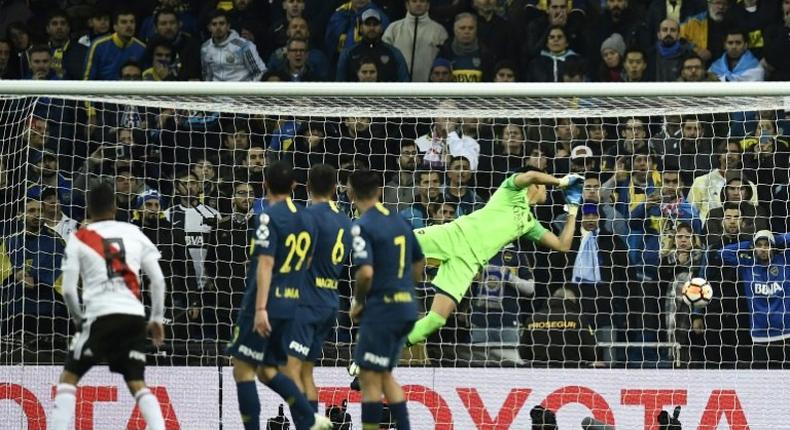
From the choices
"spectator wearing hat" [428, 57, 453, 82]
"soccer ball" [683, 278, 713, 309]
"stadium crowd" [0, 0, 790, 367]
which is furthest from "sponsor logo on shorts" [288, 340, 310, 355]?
"spectator wearing hat" [428, 57, 453, 82]

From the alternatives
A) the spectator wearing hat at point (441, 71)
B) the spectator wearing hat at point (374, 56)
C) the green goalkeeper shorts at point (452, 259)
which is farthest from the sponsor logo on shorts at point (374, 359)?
the spectator wearing hat at point (441, 71)

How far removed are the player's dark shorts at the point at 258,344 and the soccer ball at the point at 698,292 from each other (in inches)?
137

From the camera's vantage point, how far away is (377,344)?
33.8 feet

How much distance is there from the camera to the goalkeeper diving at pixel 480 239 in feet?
41.7

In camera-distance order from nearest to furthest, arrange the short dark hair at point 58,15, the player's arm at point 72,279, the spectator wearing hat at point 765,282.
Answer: the player's arm at point 72,279 → the spectator wearing hat at point 765,282 → the short dark hair at point 58,15

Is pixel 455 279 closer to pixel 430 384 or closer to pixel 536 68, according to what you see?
pixel 430 384

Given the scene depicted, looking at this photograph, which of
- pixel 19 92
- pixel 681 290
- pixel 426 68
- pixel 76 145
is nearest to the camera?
pixel 19 92

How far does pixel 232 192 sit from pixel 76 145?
1.71m

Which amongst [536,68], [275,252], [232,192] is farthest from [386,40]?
[275,252]

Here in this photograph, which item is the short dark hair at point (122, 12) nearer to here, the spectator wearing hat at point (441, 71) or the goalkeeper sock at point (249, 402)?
the spectator wearing hat at point (441, 71)

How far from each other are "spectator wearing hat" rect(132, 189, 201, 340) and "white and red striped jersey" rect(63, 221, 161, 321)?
332 cm

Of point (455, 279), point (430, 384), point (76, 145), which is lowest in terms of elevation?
point (430, 384)

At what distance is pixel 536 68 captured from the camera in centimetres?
1535

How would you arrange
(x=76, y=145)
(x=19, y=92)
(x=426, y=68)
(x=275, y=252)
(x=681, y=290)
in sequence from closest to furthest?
(x=275, y=252), (x=19, y=92), (x=681, y=290), (x=76, y=145), (x=426, y=68)
